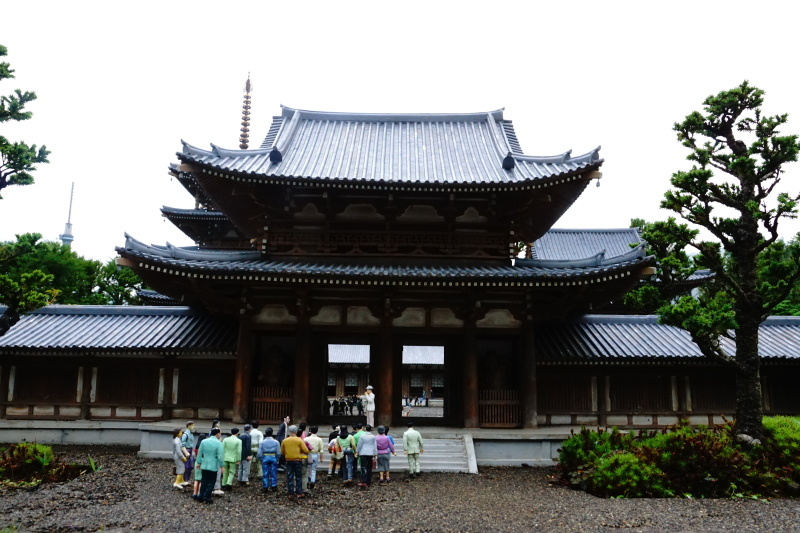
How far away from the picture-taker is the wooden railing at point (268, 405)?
17984 mm

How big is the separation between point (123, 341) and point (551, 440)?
14.8m

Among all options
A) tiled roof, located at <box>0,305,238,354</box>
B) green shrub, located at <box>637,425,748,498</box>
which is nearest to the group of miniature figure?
tiled roof, located at <box>0,305,238,354</box>

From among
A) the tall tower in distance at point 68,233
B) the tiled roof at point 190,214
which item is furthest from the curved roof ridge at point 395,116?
the tall tower in distance at point 68,233

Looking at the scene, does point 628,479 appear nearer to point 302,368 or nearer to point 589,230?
point 302,368

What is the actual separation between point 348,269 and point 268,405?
5196 mm

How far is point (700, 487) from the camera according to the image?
12.9 m

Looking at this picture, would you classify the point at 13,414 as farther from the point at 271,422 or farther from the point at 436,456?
the point at 436,456

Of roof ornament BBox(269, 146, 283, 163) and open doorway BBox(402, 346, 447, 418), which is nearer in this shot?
roof ornament BBox(269, 146, 283, 163)

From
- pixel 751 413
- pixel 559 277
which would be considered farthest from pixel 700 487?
pixel 559 277

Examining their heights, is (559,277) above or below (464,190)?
below

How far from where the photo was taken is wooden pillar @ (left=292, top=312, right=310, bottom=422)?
17.7 metres

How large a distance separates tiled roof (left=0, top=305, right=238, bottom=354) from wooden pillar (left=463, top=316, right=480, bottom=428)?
7.91 meters

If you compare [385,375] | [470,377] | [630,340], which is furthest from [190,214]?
[630,340]

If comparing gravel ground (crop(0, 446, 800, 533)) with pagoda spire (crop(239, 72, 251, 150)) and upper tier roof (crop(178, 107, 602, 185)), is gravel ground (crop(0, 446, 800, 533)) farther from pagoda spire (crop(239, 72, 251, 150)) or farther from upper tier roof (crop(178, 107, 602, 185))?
pagoda spire (crop(239, 72, 251, 150))
